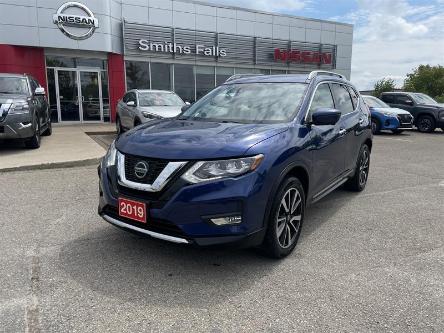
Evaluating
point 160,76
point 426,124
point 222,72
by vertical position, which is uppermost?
point 222,72

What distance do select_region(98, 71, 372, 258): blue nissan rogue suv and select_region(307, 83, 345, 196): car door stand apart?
14mm

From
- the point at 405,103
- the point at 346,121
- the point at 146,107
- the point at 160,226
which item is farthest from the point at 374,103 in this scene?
the point at 160,226

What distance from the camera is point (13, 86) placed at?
31.2 ft

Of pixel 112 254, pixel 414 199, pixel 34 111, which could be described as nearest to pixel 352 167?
pixel 414 199

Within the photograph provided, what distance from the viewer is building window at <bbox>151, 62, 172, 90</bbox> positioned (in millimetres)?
19422

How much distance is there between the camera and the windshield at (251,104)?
418 centimetres

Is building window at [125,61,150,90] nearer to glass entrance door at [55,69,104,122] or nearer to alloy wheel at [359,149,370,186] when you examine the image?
glass entrance door at [55,69,104,122]

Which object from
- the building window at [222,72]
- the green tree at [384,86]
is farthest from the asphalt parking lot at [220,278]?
the green tree at [384,86]

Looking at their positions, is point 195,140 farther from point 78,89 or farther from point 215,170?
point 78,89

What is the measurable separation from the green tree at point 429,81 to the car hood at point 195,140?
42.4 m

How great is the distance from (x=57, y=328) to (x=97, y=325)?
26 cm

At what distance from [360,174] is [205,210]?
3.95 metres

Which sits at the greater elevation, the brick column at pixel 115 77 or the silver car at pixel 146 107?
the brick column at pixel 115 77

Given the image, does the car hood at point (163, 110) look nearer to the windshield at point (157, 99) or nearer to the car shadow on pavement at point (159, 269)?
the windshield at point (157, 99)
